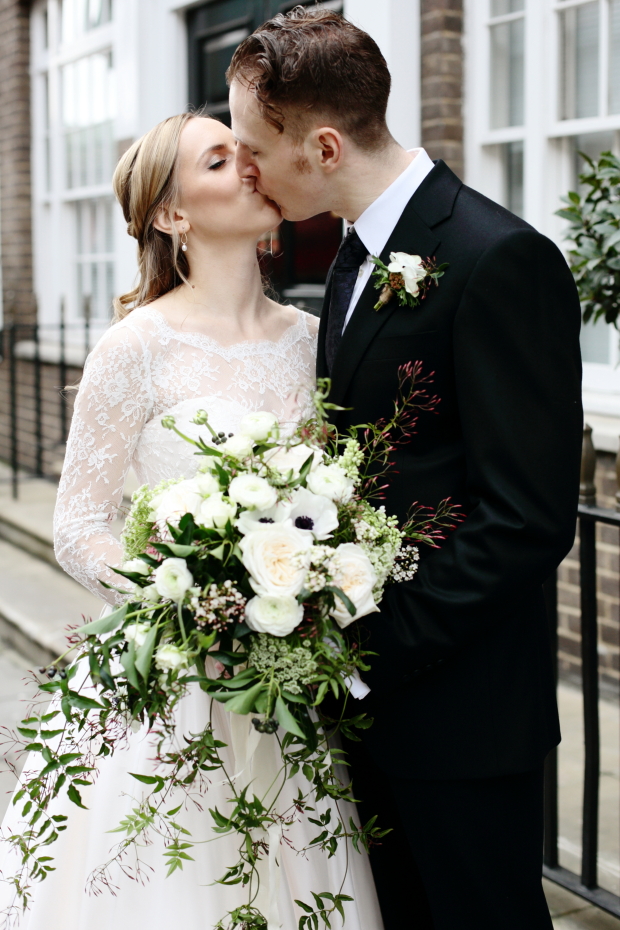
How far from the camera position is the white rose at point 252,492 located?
1.52 m

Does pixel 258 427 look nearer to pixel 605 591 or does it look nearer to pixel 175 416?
pixel 175 416

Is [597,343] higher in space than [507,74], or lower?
lower

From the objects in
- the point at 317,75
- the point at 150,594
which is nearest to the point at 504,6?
the point at 317,75

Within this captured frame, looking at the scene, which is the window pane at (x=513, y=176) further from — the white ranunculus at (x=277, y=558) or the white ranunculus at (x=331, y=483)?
the white ranunculus at (x=277, y=558)

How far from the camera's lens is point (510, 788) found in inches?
74.5

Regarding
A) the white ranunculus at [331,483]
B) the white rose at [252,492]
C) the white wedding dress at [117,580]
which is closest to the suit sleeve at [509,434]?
the white ranunculus at [331,483]

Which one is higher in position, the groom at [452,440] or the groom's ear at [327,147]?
the groom's ear at [327,147]

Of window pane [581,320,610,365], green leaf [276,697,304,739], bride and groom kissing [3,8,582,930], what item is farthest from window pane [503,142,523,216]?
green leaf [276,697,304,739]

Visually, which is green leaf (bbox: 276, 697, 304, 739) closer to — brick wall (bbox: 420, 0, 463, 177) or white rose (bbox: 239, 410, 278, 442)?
white rose (bbox: 239, 410, 278, 442)

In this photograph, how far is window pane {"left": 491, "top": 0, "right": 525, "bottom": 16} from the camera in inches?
182

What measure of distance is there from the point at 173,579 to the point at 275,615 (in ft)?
0.55

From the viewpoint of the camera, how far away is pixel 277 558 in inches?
59.8

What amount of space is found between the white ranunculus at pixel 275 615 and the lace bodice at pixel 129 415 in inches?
29.3

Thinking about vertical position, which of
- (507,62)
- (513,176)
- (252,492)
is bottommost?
(252,492)
